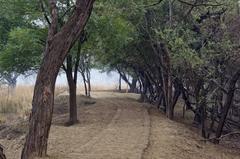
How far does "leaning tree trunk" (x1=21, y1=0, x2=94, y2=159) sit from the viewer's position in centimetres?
1192

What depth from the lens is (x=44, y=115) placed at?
11930 mm

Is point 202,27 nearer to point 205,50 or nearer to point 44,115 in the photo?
point 205,50

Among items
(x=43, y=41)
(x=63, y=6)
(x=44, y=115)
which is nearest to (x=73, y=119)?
(x=43, y=41)

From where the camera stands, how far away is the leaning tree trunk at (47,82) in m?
11.9

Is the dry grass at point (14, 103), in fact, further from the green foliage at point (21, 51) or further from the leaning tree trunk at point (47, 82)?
the leaning tree trunk at point (47, 82)

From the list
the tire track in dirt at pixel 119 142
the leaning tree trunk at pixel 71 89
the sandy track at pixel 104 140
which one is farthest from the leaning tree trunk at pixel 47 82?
the leaning tree trunk at pixel 71 89

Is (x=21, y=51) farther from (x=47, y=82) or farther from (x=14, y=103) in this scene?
(x=14, y=103)

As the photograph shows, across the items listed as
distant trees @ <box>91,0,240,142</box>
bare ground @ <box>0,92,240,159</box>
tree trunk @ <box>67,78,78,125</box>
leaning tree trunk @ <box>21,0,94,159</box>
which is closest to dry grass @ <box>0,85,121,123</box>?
tree trunk @ <box>67,78,78,125</box>

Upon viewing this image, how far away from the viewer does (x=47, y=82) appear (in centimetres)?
1203

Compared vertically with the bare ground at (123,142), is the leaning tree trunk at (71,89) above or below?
above

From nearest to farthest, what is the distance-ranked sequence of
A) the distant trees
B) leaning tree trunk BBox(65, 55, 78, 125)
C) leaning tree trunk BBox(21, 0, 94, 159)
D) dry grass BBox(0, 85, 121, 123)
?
1. leaning tree trunk BBox(21, 0, 94, 159)
2. the distant trees
3. leaning tree trunk BBox(65, 55, 78, 125)
4. dry grass BBox(0, 85, 121, 123)

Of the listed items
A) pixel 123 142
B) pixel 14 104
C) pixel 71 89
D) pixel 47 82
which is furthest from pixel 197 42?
pixel 14 104

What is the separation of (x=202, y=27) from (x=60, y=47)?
12258 mm

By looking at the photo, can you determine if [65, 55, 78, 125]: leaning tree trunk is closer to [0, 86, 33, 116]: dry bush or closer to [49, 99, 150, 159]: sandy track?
[49, 99, 150, 159]: sandy track
